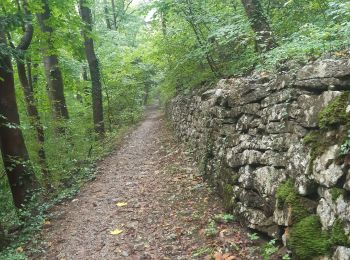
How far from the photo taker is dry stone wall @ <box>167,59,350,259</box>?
317cm

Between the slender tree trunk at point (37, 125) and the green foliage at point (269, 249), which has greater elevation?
the slender tree trunk at point (37, 125)

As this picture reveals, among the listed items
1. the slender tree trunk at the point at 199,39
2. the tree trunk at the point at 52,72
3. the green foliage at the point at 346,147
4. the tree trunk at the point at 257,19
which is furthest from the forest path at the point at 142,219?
the tree trunk at the point at 257,19

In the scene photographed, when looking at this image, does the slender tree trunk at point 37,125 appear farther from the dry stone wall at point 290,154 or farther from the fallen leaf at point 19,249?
the dry stone wall at point 290,154

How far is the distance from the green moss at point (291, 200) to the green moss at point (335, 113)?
0.85m

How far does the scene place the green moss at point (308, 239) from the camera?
3.21 meters

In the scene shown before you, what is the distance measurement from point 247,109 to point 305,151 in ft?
5.66

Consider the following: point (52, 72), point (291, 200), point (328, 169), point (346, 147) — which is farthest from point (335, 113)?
point (52, 72)

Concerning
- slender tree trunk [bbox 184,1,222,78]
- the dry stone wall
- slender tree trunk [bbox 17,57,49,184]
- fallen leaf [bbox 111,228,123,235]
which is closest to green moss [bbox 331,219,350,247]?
the dry stone wall

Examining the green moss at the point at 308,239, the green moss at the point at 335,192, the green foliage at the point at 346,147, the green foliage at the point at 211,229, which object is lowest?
the green foliage at the point at 211,229

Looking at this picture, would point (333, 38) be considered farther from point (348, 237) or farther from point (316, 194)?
point (348, 237)

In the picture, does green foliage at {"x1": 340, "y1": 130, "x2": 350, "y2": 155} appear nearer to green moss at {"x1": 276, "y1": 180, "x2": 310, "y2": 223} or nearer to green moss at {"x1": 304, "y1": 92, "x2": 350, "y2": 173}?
green moss at {"x1": 304, "y1": 92, "x2": 350, "y2": 173}

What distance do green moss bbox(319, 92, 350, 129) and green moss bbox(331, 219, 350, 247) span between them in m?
0.95

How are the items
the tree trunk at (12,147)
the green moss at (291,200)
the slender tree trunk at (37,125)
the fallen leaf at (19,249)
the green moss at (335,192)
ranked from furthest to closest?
the slender tree trunk at (37,125)
the tree trunk at (12,147)
the fallen leaf at (19,249)
the green moss at (291,200)
the green moss at (335,192)

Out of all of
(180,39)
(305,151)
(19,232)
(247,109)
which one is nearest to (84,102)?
(180,39)
